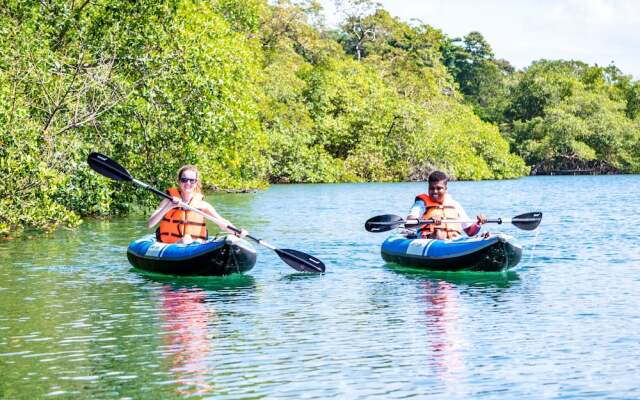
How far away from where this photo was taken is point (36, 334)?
8.50m

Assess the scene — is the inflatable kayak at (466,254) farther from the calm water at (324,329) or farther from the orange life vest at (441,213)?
the orange life vest at (441,213)

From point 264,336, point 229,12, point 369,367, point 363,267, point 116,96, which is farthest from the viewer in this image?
point 229,12

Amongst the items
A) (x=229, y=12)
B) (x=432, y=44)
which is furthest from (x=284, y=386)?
(x=432, y=44)

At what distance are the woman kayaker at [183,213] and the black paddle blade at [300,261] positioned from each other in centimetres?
79

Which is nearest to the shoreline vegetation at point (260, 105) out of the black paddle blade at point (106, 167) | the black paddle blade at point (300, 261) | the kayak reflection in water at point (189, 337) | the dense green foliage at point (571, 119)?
the dense green foliage at point (571, 119)

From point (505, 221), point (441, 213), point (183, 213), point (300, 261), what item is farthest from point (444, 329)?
point (505, 221)

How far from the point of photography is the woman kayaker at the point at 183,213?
12.1 m

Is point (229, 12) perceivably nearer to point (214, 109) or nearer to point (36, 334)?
point (214, 109)

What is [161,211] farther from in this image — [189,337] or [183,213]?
[189,337]

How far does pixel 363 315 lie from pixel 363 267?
411 cm

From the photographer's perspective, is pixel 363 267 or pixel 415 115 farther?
pixel 415 115

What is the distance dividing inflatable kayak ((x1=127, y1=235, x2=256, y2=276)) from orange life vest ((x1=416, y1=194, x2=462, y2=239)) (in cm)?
235

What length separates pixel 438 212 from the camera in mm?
12648

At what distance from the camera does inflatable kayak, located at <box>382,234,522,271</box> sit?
38.9 ft
